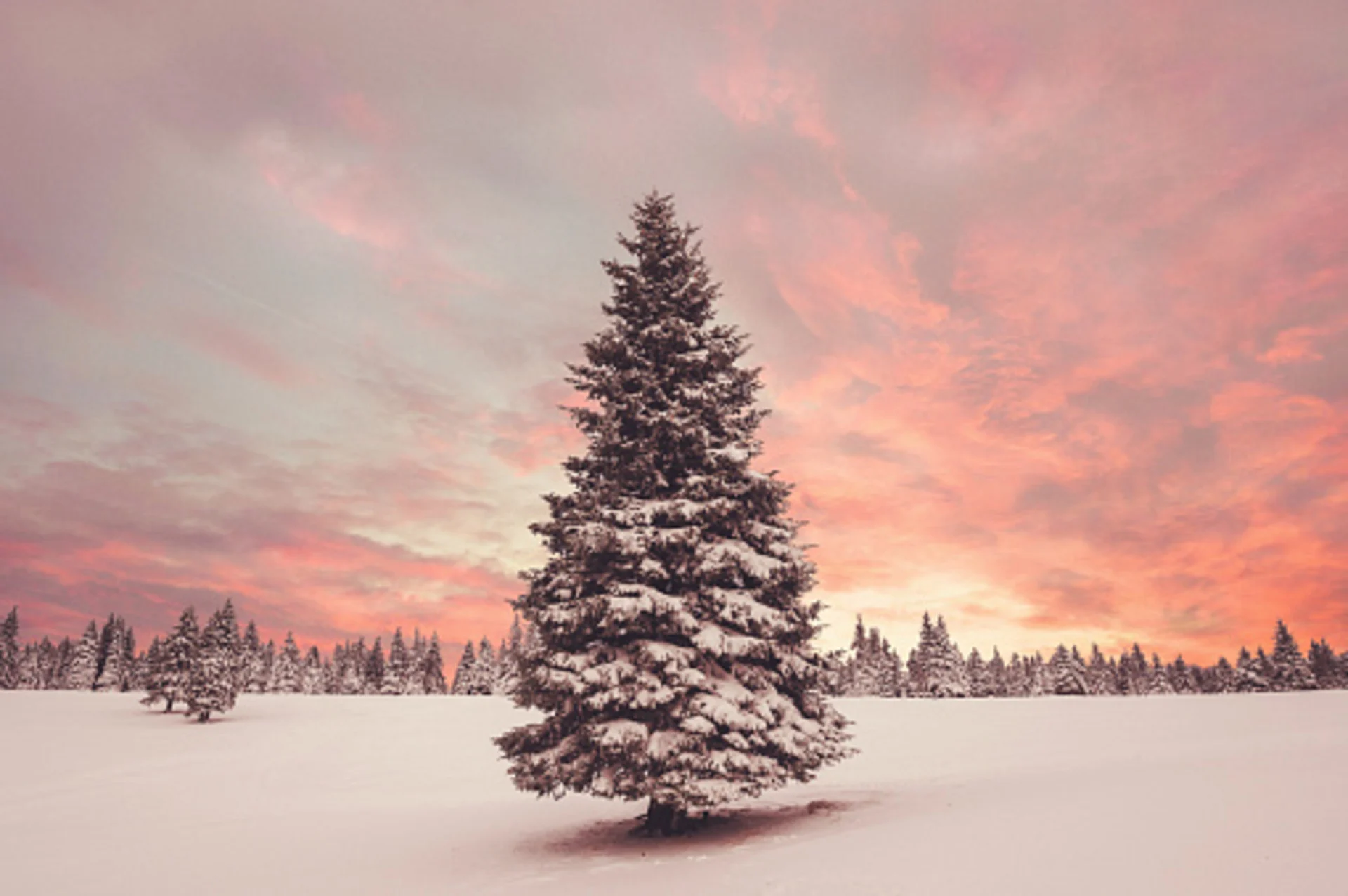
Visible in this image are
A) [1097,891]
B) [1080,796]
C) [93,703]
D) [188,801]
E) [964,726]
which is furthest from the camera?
[93,703]

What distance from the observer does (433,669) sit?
421 ft

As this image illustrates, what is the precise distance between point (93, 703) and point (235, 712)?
53.4 ft

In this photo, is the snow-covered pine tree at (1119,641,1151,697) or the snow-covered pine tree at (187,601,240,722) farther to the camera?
the snow-covered pine tree at (1119,641,1151,697)

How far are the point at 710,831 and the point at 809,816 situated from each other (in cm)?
230

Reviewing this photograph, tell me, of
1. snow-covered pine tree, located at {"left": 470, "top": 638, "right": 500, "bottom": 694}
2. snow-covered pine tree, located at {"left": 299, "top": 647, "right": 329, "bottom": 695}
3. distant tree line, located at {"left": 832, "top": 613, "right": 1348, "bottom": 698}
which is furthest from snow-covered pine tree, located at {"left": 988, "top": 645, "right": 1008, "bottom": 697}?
snow-covered pine tree, located at {"left": 299, "top": 647, "right": 329, "bottom": 695}

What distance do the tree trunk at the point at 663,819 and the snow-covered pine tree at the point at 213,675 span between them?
2159 inches

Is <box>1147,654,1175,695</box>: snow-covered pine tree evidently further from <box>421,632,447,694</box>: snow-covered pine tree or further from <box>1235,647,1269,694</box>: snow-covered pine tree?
<box>421,632,447,694</box>: snow-covered pine tree

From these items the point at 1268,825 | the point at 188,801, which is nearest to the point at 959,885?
the point at 1268,825

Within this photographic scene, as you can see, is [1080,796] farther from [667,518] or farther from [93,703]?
[93,703]

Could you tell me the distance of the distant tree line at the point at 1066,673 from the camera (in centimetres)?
8156

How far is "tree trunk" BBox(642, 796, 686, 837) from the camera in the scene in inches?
559

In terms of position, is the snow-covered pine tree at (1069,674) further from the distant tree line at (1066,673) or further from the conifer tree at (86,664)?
the conifer tree at (86,664)

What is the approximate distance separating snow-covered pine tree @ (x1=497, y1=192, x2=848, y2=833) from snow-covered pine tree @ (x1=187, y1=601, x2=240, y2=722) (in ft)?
176

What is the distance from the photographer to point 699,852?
39.9 ft
